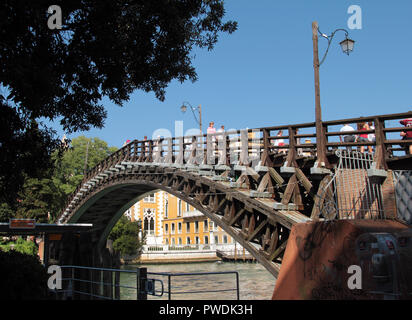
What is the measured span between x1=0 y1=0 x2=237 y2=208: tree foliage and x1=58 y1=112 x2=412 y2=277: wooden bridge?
162 inches

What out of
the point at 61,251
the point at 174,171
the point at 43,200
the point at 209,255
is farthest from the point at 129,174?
the point at 209,255

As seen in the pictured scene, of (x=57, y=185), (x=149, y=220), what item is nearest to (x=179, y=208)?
(x=149, y=220)

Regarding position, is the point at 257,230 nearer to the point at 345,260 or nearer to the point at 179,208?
the point at 345,260

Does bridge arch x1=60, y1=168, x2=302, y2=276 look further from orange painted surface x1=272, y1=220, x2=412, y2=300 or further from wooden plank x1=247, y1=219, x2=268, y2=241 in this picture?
orange painted surface x1=272, y1=220, x2=412, y2=300

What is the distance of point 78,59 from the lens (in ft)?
24.2

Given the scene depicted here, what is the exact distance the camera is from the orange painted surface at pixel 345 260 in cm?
573

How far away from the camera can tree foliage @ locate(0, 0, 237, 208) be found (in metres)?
6.12

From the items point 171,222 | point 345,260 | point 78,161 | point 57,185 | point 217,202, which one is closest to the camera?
point 345,260

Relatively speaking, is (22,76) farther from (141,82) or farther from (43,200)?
(43,200)

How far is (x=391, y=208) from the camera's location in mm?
9039

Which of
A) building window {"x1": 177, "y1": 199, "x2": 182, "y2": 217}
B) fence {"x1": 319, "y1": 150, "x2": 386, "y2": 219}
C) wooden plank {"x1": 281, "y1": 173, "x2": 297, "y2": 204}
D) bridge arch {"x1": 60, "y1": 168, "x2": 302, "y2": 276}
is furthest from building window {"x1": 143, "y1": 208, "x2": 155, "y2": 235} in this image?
fence {"x1": 319, "y1": 150, "x2": 386, "y2": 219}

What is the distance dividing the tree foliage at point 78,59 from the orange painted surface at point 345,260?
4423 mm

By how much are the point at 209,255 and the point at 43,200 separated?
2692 centimetres

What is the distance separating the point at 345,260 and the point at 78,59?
5.53 m
